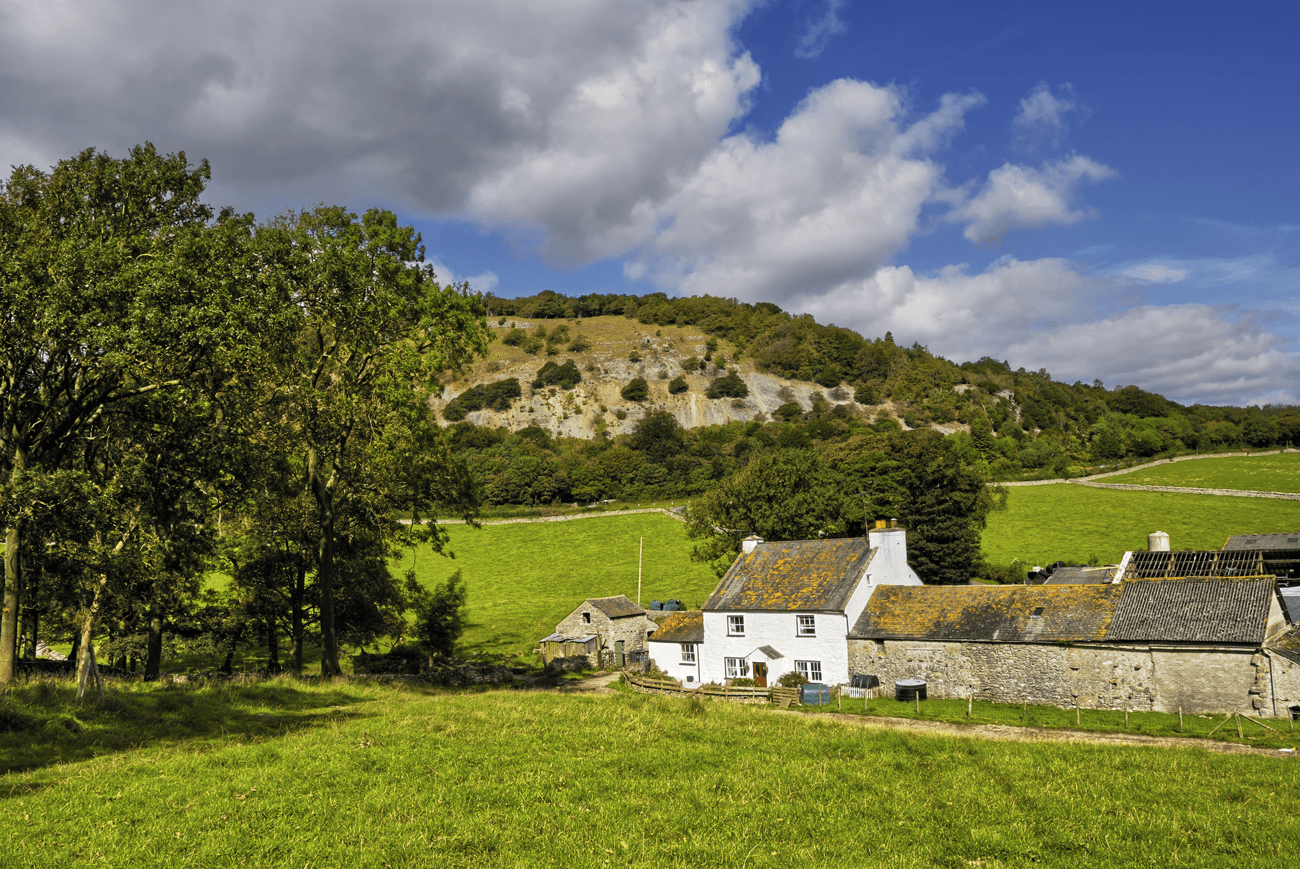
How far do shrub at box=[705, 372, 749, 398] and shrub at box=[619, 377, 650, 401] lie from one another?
1597cm

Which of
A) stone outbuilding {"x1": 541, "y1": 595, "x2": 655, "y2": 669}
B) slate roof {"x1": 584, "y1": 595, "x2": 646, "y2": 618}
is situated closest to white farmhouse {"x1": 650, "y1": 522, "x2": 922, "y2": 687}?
stone outbuilding {"x1": 541, "y1": 595, "x2": 655, "y2": 669}

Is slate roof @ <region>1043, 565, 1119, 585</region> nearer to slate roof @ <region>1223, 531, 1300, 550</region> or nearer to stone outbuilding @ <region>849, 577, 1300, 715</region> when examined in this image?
slate roof @ <region>1223, 531, 1300, 550</region>

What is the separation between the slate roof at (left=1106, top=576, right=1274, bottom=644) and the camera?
2869cm

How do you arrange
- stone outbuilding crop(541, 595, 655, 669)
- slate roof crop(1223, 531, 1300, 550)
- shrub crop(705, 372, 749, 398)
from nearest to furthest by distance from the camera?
slate roof crop(1223, 531, 1300, 550)
stone outbuilding crop(541, 595, 655, 669)
shrub crop(705, 372, 749, 398)

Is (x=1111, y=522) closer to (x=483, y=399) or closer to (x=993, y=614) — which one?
(x=993, y=614)

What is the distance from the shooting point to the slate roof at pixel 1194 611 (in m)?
28.7

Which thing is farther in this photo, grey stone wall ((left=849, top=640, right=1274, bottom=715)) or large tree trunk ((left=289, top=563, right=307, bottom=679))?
large tree trunk ((left=289, top=563, right=307, bottom=679))

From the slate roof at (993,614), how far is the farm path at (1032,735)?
691 centimetres

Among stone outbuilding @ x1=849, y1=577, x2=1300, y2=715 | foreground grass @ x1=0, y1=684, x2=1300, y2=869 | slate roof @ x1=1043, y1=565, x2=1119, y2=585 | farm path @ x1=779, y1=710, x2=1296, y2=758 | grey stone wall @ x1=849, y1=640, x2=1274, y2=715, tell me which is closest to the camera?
foreground grass @ x1=0, y1=684, x2=1300, y2=869

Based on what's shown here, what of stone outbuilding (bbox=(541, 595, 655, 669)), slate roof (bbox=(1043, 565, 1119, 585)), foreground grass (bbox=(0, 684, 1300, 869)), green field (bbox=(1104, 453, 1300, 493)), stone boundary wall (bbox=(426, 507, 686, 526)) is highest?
green field (bbox=(1104, 453, 1300, 493))

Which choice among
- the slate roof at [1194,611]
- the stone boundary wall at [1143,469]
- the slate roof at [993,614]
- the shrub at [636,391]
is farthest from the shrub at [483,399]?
the slate roof at [1194,611]

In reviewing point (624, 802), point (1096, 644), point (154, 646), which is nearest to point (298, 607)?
point (154, 646)

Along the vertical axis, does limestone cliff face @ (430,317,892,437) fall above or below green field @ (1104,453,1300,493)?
above

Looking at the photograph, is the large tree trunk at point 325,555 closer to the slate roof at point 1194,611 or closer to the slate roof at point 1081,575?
the slate roof at point 1194,611
